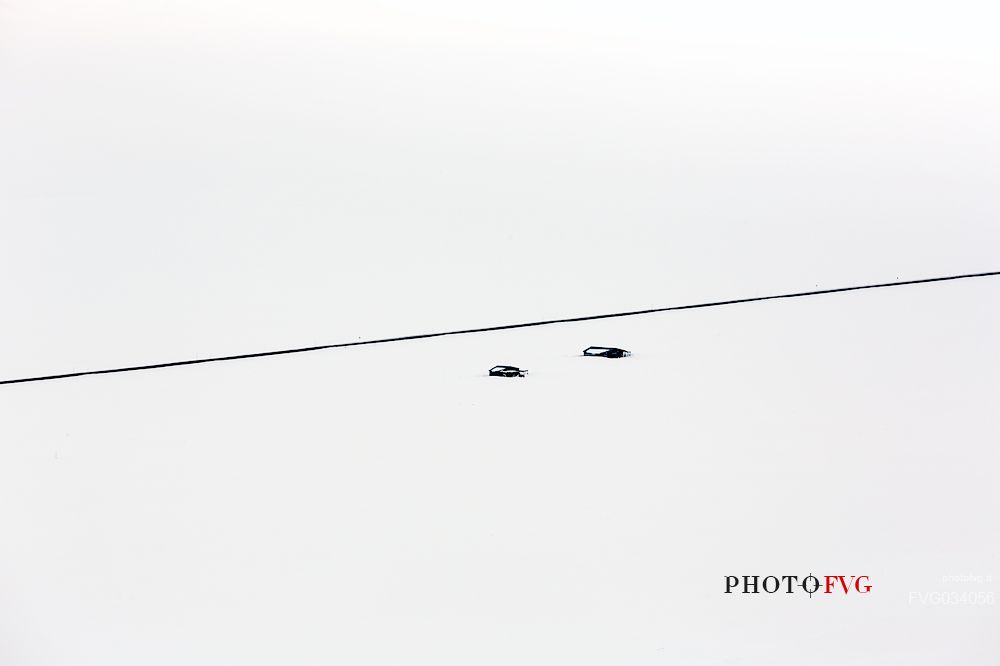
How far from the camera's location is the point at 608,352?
209 cm

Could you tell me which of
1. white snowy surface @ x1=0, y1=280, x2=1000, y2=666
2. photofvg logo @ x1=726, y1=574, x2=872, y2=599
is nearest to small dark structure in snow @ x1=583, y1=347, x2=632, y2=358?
white snowy surface @ x1=0, y1=280, x2=1000, y2=666

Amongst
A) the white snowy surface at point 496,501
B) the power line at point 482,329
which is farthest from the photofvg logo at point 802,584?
the power line at point 482,329

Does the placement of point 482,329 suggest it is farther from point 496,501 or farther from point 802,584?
point 802,584

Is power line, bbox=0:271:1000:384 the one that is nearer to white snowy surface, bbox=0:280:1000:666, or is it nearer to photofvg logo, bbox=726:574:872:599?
white snowy surface, bbox=0:280:1000:666

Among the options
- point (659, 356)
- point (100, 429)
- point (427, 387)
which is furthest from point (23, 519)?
point (659, 356)

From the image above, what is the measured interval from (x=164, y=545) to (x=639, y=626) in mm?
628

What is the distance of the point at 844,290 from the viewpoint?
8.34ft

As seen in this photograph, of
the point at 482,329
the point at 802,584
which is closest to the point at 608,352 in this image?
the point at 482,329

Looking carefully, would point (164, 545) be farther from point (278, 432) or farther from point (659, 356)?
point (659, 356)

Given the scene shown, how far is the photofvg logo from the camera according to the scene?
1.26m

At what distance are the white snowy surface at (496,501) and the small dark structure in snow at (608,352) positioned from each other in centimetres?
3

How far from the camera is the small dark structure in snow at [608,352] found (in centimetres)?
208

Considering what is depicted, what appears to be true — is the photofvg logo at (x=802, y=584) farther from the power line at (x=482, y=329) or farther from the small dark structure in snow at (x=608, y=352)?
the power line at (x=482, y=329)

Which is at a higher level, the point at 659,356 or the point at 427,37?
the point at 427,37
